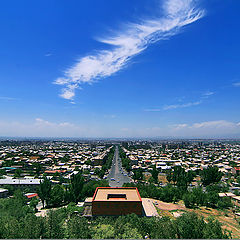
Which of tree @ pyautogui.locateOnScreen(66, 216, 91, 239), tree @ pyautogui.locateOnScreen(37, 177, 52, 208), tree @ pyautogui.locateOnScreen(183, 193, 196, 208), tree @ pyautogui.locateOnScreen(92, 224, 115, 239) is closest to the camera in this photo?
tree @ pyautogui.locateOnScreen(92, 224, 115, 239)

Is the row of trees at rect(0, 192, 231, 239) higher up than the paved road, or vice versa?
the row of trees at rect(0, 192, 231, 239)

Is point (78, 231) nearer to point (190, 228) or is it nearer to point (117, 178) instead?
point (190, 228)

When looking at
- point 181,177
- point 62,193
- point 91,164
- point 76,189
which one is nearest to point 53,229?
point 76,189

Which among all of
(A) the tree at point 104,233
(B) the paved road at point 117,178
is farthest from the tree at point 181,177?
(A) the tree at point 104,233

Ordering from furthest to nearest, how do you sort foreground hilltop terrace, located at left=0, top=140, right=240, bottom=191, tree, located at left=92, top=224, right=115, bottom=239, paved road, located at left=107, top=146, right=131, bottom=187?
foreground hilltop terrace, located at left=0, top=140, right=240, bottom=191, paved road, located at left=107, top=146, right=131, bottom=187, tree, located at left=92, top=224, right=115, bottom=239

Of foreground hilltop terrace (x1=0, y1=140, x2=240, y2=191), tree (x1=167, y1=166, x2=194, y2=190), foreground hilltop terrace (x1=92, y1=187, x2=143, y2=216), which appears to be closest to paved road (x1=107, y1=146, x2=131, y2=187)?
foreground hilltop terrace (x1=0, y1=140, x2=240, y2=191)

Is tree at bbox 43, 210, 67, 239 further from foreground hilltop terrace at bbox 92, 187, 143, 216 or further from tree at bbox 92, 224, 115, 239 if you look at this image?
foreground hilltop terrace at bbox 92, 187, 143, 216

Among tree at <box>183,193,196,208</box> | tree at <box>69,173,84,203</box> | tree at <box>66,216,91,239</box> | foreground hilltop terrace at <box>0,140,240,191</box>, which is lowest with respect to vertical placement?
foreground hilltop terrace at <box>0,140,240,191</box>

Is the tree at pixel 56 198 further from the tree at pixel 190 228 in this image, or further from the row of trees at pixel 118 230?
the tree at pixel 190 228
